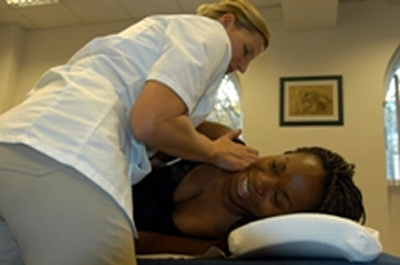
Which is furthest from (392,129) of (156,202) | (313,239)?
(313,239)

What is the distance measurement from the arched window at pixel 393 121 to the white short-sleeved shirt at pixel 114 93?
2861mm

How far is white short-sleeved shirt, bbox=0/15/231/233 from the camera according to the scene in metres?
0.90

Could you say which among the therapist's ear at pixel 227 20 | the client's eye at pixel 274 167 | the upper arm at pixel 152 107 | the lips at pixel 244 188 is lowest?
the lips at pixel 244 188

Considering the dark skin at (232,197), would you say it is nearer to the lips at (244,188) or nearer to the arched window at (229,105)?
the lips at (244,188)

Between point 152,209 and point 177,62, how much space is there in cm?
60

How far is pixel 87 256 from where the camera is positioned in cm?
83

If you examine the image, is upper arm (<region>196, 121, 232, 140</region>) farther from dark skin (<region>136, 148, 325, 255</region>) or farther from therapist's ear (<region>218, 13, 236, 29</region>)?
therapist's ear (<region>218, 13, 236, 29</region>)

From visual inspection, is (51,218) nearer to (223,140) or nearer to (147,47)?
(147,47)

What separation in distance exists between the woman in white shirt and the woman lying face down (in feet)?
0.58

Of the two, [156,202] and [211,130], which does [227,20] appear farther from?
[156,202]

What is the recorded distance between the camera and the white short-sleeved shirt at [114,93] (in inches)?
35.5

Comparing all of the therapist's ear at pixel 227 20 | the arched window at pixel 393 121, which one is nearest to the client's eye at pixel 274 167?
the therapist's ear at pixel 227 20

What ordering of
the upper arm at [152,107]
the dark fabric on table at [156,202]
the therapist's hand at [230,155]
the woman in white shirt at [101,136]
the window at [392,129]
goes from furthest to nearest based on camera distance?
the window at [392,129] → the dark fabric on table at [156,202] → the therapist's hand at [230,155] → the upper arm at [152,107] → the woman in white shirt at [101,136]

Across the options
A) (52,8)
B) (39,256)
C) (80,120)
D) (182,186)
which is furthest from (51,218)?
(52,8)
